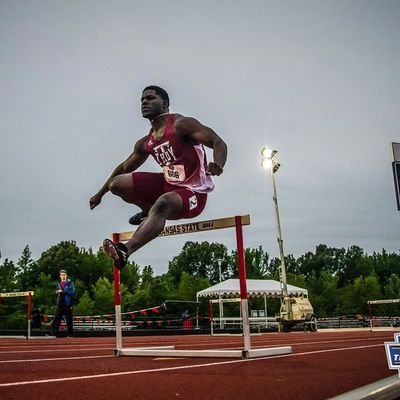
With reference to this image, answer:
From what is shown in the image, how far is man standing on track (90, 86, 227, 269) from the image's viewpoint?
3.89 meters

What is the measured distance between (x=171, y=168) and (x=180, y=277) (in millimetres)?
57586

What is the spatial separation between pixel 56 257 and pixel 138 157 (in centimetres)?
5565

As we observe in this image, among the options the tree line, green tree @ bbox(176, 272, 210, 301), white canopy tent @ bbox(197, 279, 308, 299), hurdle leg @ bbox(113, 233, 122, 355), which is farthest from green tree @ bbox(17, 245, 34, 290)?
hurdle leg @ bbox(113, 233, 122, 355)

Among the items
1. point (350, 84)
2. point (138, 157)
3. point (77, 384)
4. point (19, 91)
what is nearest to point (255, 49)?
point (350, 84)

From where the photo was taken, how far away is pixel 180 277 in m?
60.9

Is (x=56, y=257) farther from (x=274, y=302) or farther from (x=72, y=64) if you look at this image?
(x=72, y=64)

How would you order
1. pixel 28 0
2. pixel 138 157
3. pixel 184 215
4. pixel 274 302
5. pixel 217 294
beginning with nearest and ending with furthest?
pixel 184 215 → pixel 138 157 → pixel 28 0 → pixel 217 294 → pixel 274 302

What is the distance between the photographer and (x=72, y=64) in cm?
1426

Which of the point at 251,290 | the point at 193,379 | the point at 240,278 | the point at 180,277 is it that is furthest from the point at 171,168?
the point at 180,277

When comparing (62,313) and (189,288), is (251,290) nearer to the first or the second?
(62,313)

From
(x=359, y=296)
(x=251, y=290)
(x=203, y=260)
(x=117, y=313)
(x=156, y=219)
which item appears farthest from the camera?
(x=203, y=260)

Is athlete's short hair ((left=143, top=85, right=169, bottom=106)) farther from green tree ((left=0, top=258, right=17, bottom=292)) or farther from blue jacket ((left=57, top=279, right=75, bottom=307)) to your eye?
green tree ((left=0, top=258, right=17, bottom=292))

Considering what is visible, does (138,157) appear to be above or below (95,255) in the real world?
below

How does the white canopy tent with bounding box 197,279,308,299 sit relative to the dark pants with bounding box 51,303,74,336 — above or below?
above
